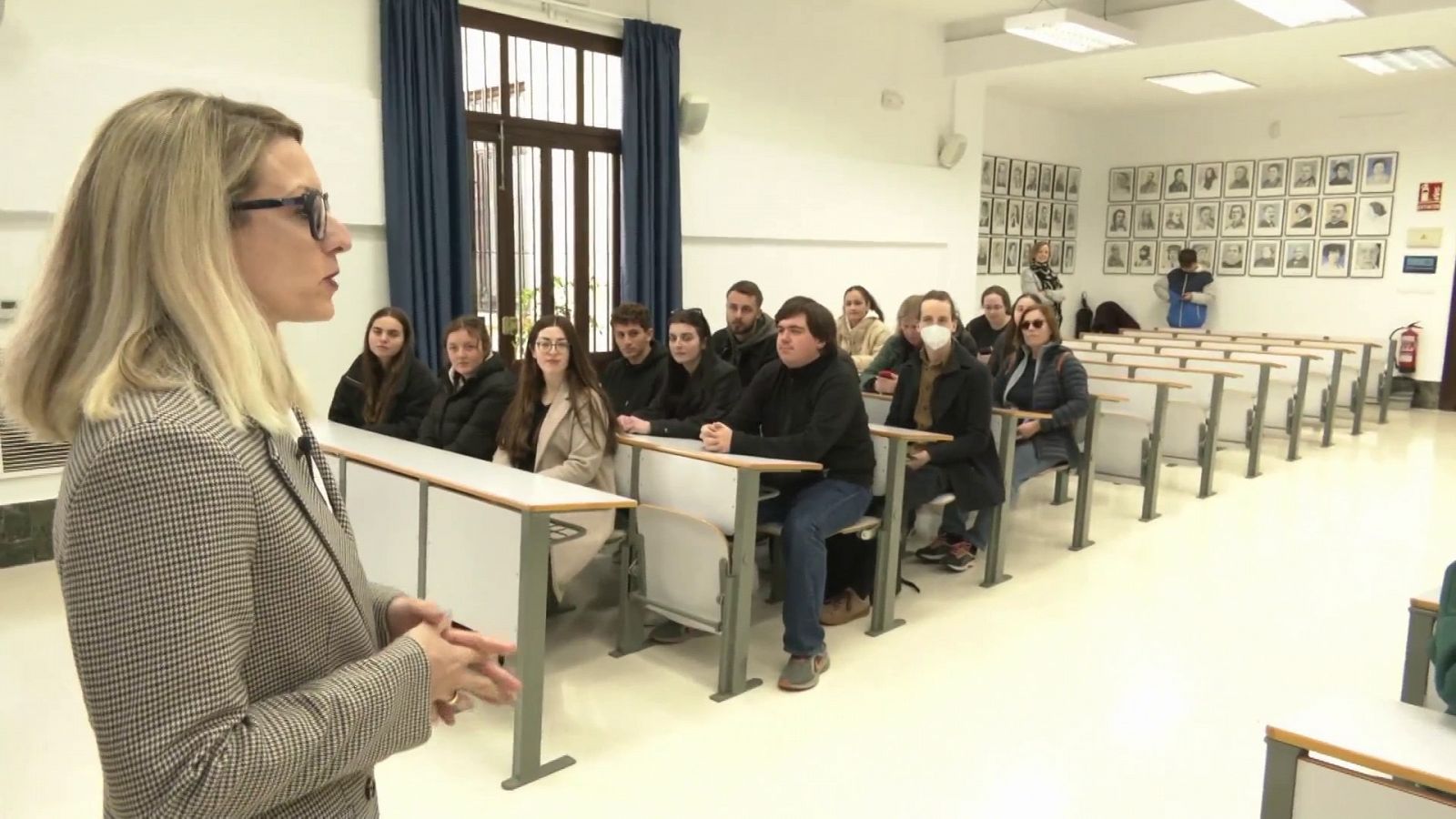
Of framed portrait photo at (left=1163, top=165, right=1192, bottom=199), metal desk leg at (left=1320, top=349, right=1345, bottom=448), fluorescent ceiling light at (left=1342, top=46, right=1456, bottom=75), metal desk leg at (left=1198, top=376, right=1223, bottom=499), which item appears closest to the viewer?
metal desk leg at (left=1198, top=376, right=1223, bottom=499)

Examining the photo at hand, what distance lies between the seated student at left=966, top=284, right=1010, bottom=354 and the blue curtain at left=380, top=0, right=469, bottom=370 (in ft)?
10.7

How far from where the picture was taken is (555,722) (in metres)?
3.15

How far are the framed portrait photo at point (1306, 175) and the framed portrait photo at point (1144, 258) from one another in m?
1.59

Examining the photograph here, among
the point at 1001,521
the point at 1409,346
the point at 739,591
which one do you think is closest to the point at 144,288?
the point at 739,591

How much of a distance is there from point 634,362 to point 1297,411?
517cm

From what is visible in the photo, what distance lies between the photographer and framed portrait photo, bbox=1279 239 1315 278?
435 inches

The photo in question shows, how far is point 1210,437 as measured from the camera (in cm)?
612

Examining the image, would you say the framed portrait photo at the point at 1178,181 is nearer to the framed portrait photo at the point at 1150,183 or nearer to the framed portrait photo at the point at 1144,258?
the framed portrait photo at the point at 1150,183

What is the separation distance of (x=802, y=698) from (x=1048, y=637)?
1.19m

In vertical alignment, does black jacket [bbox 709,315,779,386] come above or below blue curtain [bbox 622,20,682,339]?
below

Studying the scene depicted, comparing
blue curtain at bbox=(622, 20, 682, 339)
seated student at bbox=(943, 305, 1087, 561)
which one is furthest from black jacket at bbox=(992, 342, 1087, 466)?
blue curtain at bbox=(622, 20, 682, 339)

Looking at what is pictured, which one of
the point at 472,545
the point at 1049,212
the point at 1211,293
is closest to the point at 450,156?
the point at 472,545

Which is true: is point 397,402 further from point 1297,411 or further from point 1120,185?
point 1120,185

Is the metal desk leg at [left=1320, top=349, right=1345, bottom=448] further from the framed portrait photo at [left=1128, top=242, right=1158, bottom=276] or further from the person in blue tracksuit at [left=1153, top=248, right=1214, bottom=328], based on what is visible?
the framed portrait photo at [left=1128, top=242, right=1158, bottom=276]
